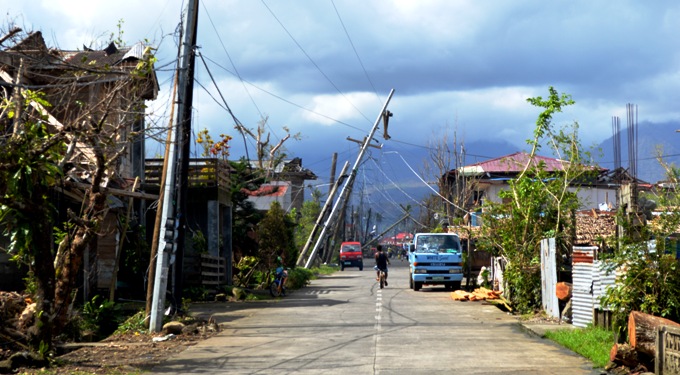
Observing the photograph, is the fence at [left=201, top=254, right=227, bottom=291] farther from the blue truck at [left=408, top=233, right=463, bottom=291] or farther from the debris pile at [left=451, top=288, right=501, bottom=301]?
the debris pile at [left=451, top=288, right=501, bottom=301]

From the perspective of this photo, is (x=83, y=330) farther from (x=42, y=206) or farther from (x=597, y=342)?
(x=597, y=342)

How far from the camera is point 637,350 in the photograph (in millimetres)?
12391

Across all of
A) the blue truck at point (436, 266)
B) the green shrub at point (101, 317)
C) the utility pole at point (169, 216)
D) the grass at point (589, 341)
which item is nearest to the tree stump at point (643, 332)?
the grass at point (589, 341)

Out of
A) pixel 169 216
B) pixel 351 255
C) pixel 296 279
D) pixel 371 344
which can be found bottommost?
pixel 371 344

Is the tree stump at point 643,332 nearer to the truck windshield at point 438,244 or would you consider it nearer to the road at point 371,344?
the road at point 371,344

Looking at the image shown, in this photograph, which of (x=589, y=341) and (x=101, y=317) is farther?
(x=101, y=317)

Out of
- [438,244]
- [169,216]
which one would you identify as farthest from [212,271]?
[169,216]

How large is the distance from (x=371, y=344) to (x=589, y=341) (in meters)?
3.77

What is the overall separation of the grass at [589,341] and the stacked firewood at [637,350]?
47 cm

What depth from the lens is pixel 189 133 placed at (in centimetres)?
2009

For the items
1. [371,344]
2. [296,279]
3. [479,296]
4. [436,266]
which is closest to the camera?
[371,344]

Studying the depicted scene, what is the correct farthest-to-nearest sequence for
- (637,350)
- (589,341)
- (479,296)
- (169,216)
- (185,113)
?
(479,296) → (185,113) → (169,216) → (589,341) → (637,350)

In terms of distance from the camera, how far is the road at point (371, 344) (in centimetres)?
1316

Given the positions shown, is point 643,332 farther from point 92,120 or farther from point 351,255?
point 351,255
